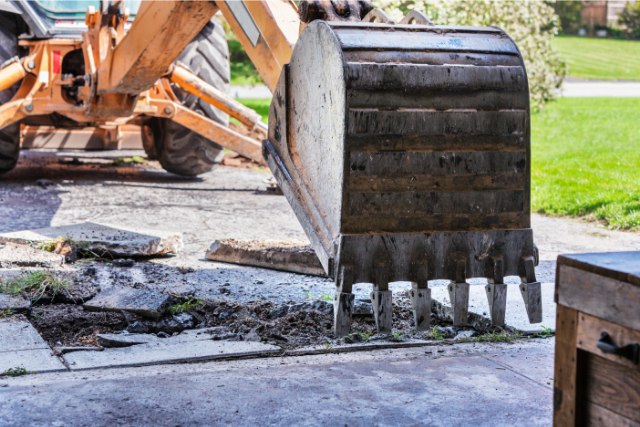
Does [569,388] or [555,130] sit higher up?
[555,130]

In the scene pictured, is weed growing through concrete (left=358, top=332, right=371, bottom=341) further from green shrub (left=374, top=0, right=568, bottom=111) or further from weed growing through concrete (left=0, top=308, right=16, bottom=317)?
green shrub (left=374, top=0, right=568, bottom=111)

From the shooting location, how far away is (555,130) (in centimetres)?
1380

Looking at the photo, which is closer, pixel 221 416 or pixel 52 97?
pixel 221 416

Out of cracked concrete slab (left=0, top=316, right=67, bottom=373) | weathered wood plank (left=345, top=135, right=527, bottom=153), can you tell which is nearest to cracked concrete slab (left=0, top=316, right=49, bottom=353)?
cracked concrete slab (left=0, top=316, right=67, bottom=373)

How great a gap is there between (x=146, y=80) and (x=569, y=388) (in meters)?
4.77

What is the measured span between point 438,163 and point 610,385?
4.02 ft

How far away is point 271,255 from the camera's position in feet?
17.0

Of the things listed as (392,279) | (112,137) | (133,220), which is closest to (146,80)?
(133,220)

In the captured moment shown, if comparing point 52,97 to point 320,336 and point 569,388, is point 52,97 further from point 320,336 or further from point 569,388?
point 569,388

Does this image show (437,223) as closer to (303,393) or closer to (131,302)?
(303,393)

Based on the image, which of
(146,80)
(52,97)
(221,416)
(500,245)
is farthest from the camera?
(52,97)

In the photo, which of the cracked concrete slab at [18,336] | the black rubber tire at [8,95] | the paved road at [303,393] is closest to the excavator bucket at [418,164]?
the paved road at [303,393]

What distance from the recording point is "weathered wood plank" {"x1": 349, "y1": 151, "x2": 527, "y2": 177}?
303 cm

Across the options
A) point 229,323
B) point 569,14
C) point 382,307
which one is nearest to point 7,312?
point 229,323
